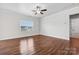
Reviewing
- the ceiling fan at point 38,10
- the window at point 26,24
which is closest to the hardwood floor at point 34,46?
the window at point 26,24

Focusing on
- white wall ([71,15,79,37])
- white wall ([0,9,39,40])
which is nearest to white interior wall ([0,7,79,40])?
white wall ([0,9,39,40])

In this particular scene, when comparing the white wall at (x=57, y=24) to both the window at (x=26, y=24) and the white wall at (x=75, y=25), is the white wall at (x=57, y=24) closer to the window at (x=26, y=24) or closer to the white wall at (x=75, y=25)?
the white wall at (x=75, y=25)

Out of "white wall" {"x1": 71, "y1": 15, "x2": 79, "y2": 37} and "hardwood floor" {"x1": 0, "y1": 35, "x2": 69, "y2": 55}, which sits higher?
"white wall" {"x1": 71, "y1": 15, "x2": 79, "y2": 37}

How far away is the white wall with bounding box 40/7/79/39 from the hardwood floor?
139 mm

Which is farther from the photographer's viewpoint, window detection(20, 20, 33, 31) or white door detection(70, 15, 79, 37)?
window detection(20, 20, 33, 31)

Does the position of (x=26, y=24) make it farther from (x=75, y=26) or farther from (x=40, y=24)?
(x=75, y=26)

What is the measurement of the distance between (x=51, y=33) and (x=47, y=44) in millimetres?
291

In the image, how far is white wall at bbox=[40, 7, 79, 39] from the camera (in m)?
1.81

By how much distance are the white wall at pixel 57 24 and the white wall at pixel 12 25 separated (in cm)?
20

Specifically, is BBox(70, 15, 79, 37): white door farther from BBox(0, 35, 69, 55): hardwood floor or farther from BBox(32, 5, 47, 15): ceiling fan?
BBox(32, 5, 47, 15): ceiling fan

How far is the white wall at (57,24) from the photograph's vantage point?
71.4 inches

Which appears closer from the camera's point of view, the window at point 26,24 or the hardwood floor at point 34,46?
the hardwood floor at point 34,46

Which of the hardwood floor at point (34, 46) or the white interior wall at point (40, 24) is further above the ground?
the white interior wall at point (40, 24)
